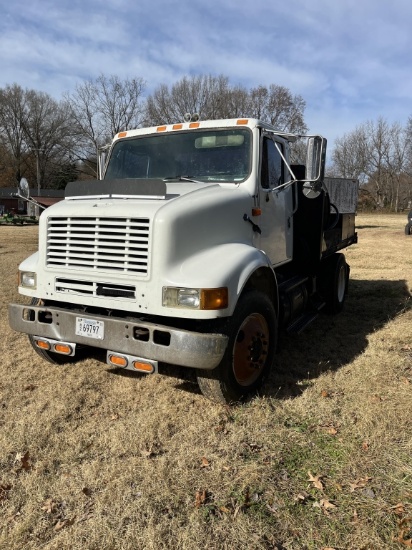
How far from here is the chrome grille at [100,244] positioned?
3432 millimetres

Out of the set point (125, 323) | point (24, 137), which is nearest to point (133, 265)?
point (125, 323)

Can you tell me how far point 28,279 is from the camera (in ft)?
13.1

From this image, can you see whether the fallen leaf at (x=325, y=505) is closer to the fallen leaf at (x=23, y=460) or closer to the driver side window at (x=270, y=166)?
the fallen leaf at (x=23, y=460)

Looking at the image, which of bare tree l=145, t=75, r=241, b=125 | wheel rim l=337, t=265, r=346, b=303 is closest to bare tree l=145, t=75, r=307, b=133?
bare tree l=145, t=75, r=241, b=125

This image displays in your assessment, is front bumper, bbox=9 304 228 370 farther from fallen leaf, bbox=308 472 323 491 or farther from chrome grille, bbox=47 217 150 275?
fallen leaf, bbox=308 472 323 491

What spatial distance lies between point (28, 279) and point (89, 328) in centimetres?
88

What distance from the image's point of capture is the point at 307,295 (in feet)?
19.6

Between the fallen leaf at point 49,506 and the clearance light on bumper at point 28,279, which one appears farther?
the clearance light on bumper at point 28,279

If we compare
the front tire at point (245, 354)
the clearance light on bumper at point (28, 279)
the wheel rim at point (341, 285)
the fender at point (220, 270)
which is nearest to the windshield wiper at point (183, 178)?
the fender at point (220, 270)

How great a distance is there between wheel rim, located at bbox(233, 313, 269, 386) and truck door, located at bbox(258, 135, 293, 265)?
3.25 ft

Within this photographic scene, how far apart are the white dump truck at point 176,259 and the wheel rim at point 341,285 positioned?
95.7 inches

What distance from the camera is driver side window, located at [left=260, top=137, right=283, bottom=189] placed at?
453cm

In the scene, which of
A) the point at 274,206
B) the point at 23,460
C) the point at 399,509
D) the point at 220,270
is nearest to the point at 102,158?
the point at 274,206

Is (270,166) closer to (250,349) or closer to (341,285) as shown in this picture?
(250,349)
